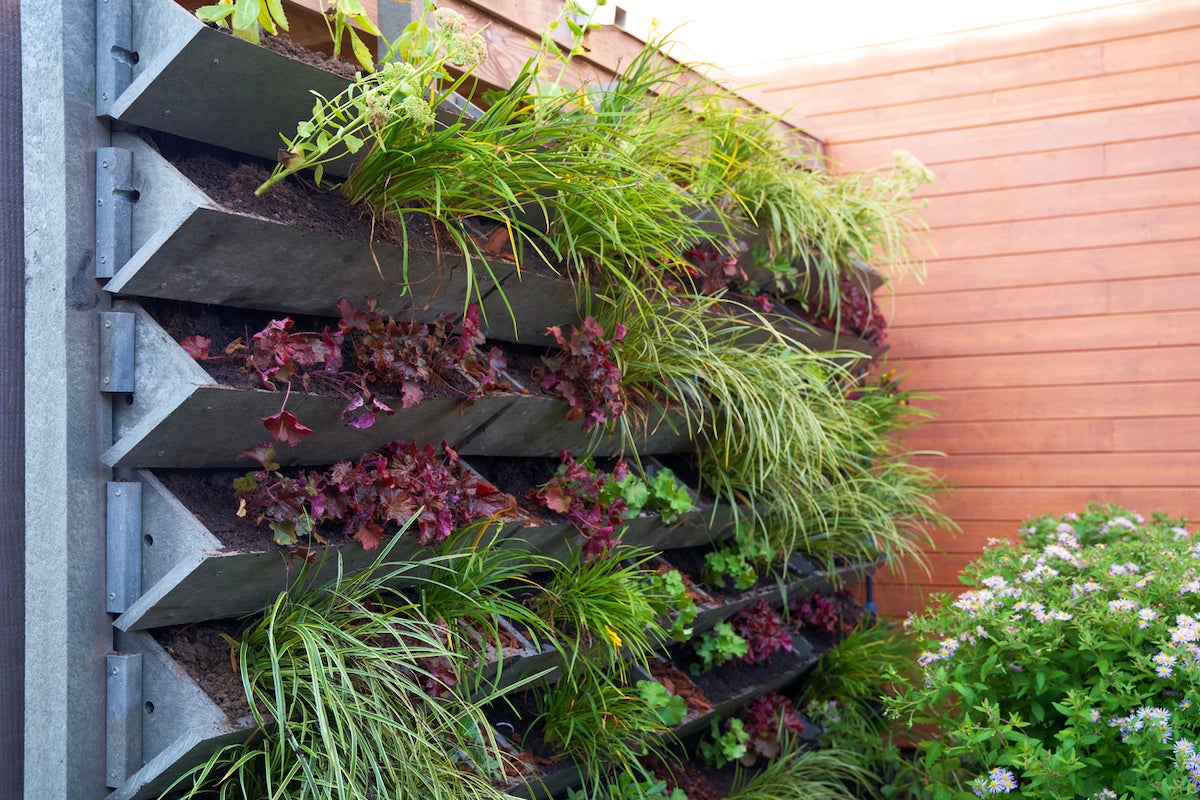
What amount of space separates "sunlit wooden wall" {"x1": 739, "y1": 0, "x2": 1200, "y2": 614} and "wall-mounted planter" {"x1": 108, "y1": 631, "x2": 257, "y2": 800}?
2.77 m

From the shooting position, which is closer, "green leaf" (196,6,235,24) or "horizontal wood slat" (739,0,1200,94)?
"green leaf" (196,6,235,24)

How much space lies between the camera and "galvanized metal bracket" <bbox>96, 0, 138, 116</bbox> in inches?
55.1

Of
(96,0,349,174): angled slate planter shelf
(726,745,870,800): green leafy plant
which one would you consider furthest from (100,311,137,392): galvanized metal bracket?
(726,745,870,800): green leafy plant

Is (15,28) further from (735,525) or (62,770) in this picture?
(735,525)

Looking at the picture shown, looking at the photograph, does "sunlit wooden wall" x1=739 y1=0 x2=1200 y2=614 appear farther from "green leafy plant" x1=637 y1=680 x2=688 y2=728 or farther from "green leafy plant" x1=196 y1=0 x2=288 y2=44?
"green leafy plant" x1=196 y1=0 x2=288 y2=44

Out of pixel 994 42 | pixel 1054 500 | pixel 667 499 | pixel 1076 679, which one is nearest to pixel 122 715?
pixel 667 499

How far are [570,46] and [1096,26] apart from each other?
215 centimetres

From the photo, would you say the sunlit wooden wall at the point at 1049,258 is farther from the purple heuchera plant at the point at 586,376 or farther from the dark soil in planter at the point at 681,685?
the purple heuchera plant at the point at 586,376

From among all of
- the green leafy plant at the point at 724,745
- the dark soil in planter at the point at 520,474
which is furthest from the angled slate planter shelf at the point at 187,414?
the green leafy plant at the point at 724,745

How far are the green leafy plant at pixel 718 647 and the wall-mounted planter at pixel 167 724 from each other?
1.29 m

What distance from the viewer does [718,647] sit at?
7.91 ft

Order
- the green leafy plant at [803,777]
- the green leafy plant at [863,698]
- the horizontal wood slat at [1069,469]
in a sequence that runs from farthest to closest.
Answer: the horizontal wood slat at [1069,469]
the green leafy plant at [863,698]
the green leafy plant at [803,777]

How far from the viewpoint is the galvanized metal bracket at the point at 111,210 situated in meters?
1.39

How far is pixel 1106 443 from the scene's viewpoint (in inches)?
130
